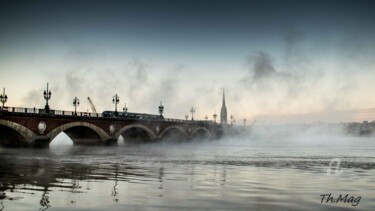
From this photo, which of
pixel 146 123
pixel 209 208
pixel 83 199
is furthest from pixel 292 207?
pixel 146 123

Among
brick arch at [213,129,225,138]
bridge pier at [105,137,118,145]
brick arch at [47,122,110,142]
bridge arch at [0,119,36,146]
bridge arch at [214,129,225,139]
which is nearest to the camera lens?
bridge arch at [0,119,36,146]

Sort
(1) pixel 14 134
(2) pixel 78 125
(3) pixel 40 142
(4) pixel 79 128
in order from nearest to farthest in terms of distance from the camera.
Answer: (3) pixel 40 142 → (1) pixel 14 134 → (2) pixel 78 125 → (4) pixel 79 128

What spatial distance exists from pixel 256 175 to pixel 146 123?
69.4 m

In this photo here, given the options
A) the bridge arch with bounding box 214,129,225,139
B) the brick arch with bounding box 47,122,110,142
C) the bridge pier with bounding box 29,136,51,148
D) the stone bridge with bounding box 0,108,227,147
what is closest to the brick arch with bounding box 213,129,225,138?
the bridge arch with bounding box 214,129,225,139

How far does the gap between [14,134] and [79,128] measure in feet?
49.2

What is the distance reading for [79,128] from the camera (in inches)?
2985

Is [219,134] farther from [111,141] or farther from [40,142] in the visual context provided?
[40,142]

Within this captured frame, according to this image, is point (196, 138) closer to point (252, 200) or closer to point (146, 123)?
point (146, 123)

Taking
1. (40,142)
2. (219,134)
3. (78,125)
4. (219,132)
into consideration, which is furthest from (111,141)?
(219,134)

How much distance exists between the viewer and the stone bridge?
59.4 metres

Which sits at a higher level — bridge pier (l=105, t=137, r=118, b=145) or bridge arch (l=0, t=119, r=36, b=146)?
bridge arch (l=0, t=119, r=36, b=146)

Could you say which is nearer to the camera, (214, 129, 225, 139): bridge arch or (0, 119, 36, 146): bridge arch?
(0, 119, 36, 146): bridge arch

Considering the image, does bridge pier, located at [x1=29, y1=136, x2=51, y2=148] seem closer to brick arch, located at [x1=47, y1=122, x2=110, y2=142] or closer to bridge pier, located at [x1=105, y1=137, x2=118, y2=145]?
brick arch, located at [x1=47, y1=122, x2=110, y2=142]

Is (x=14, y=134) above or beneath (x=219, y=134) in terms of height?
above
